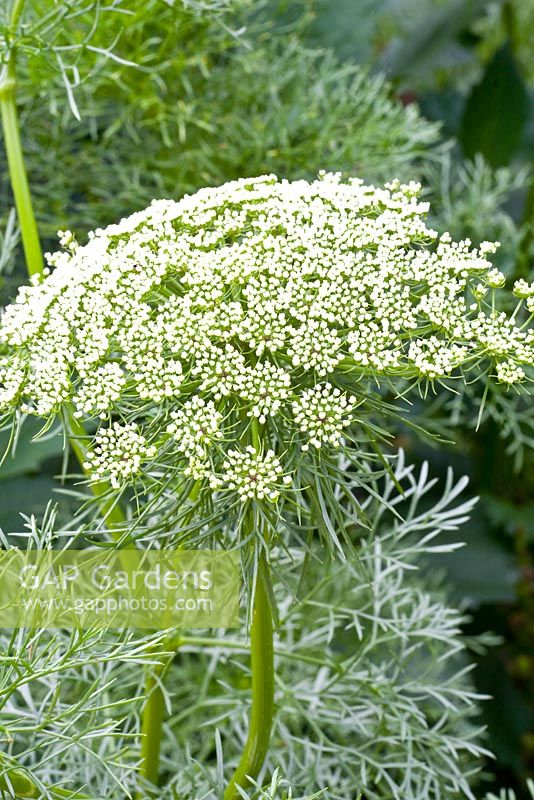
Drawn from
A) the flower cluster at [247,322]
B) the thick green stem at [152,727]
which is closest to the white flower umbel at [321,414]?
the flower cluster at [247,322]

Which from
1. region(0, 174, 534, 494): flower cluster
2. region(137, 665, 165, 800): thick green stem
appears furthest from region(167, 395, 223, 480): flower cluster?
region(137, 665, 165, 800): thick green stem

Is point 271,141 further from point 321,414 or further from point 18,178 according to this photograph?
point 321,414

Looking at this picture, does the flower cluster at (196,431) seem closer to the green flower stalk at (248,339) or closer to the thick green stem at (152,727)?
the green flower stalk at (248,339)

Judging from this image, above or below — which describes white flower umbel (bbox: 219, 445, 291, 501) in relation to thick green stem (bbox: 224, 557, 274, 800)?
above

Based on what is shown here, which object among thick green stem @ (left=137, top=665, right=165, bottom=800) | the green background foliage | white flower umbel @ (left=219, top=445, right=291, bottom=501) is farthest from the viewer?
the green background foliage

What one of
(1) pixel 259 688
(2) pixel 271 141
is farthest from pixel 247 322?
(2) pixel 271 141

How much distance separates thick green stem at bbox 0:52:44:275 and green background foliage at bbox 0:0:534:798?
0.02 m

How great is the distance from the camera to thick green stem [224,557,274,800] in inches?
16.7

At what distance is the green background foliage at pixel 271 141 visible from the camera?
0.71 meters

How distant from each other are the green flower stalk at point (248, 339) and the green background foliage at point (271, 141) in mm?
211

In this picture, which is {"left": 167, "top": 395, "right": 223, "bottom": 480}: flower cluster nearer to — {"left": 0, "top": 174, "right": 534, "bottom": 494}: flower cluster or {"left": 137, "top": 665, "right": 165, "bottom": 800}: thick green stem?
{"left": 0, "top": 174, "right": 534, "bottom": 494}: flower cluster

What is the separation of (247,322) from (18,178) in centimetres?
25

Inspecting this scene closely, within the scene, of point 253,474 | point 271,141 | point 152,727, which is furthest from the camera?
point 271,141

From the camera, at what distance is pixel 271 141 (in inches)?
31.9
